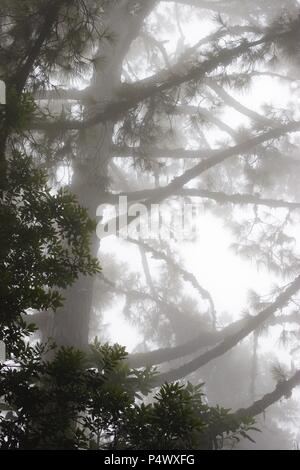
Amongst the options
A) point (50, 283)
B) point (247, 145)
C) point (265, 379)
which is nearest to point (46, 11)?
point (50, 283)

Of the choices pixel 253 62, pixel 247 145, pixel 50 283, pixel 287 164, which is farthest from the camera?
pixel 287 164

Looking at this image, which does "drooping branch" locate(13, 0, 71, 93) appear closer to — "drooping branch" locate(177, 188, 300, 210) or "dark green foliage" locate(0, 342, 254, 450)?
"dark green foliage" locate(0, 342, 254, 450)

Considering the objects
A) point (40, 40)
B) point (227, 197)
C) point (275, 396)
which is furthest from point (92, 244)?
point (40, 40)

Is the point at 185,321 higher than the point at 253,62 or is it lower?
lower

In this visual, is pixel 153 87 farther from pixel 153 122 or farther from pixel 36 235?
pixel 36 235

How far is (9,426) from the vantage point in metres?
2.11

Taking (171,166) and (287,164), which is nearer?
(287,164)

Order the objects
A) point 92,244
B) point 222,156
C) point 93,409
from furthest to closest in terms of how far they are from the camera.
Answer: point 92,244 < point 222,156 < point 93,409

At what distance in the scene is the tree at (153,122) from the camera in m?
3.67

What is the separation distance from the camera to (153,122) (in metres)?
4.85

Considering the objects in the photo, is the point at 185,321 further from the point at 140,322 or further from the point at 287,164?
the point at 287,164
